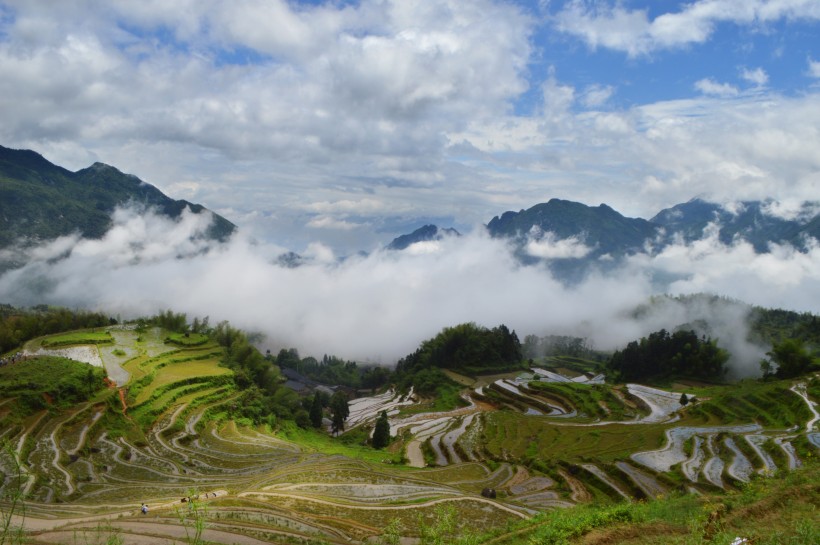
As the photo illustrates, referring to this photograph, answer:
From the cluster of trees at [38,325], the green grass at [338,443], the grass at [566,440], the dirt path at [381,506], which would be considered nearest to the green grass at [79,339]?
the cluster of trees at [38,325]

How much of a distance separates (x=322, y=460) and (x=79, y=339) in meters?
44.3

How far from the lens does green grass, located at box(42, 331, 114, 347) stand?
61272 millimetres

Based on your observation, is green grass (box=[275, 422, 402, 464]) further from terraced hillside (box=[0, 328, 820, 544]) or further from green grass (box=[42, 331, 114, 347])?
green grass (box=[42, 331, 114, 347])

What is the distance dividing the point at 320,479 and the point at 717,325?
167395mm

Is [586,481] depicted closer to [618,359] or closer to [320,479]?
[320,479]

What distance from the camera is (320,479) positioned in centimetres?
3103

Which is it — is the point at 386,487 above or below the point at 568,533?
below

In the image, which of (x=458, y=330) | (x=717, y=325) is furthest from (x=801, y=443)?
(x=717, y=325)

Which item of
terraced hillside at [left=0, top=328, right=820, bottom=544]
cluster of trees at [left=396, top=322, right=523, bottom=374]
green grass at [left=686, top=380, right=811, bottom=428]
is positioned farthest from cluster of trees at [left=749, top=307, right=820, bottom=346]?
terraced hillside at [left=0, top=328, right=820, bottom=544]

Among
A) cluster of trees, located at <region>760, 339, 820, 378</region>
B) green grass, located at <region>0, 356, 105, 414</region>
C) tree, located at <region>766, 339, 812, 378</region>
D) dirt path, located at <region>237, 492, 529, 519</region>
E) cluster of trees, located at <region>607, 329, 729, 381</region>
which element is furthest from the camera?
cluster of trees, located at <region>607, 329, 729, 381</region>

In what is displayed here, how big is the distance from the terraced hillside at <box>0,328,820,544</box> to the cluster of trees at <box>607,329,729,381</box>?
84.2ft

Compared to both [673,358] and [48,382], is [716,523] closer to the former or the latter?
[48,382]

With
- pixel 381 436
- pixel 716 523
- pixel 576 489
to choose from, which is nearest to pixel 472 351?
pixel 381 436

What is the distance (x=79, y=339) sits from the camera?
63188 mm
